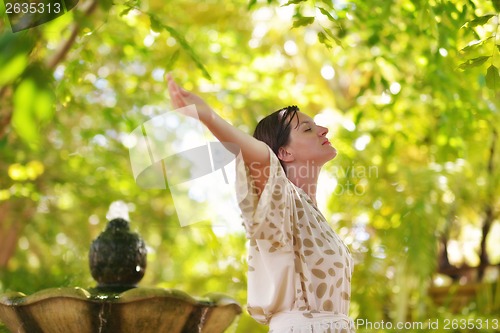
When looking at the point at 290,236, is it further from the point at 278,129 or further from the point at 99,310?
the point at 99,310

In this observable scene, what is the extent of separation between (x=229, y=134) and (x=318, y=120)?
170 inches

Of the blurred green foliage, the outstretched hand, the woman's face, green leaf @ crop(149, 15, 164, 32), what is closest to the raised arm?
the outstretched hand

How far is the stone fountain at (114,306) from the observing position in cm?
275

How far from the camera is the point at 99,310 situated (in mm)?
2777

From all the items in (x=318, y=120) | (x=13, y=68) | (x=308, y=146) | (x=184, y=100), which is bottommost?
(x=318, y=120)

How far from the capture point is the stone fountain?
275 centimetres

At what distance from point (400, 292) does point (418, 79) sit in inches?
89.8

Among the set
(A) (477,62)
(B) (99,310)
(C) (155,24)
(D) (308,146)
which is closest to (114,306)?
→ (B) (99,310)

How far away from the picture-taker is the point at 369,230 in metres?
6.87

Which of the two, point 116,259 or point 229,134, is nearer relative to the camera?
point 229,134

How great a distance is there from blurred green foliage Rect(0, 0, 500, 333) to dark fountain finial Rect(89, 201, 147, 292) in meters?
1.30

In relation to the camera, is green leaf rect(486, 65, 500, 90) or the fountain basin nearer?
green leaf rect(486, 65, 500, 90)

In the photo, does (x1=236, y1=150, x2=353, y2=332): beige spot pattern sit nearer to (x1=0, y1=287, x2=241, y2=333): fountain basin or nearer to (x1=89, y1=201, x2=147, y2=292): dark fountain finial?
(x1=0, y1=287, x2=241, y2=333): fountain basin

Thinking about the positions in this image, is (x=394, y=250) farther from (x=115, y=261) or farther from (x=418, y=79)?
(x=115, y=261)
